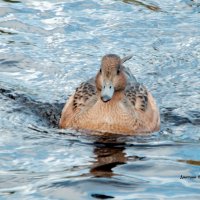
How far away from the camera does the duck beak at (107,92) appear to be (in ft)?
40.2

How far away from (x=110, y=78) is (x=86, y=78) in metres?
2.70

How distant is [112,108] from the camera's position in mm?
13328

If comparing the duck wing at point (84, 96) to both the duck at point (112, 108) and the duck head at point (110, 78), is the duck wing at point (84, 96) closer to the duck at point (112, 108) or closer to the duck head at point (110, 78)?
the duck at point (112, 108)

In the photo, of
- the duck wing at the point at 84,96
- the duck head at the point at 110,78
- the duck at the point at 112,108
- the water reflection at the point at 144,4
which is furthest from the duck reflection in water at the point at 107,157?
the water reflection at the point at 144,4

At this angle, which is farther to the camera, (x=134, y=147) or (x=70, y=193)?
(x=134, y=147)

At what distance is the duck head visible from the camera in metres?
12.4

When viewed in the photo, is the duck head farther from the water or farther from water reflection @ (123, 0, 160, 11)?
water reflection @ (123, 0, 160, 11)

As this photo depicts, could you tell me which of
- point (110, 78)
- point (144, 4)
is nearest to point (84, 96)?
point (110, 78)

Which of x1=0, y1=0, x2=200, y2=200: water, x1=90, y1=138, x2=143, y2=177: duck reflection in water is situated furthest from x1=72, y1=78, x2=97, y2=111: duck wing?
x1=90, y1=138, x2=143, y2=177: duck reflection in water

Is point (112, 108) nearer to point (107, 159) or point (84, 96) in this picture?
point (84, 96)

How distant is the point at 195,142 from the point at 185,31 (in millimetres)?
5248

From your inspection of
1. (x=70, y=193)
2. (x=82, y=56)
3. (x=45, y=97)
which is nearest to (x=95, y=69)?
(x=82, y=56)

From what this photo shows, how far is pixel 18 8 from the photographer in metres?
18.3

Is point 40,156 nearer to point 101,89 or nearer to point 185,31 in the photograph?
point 101,89
